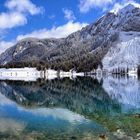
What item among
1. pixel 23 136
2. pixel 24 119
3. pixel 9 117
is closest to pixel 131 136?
pixel 23 136

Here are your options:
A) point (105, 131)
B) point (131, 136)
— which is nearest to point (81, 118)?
point (105, 131)

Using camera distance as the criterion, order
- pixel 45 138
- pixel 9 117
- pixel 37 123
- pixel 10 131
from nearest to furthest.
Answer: pixel 45 138
pixel 10 131
pixel 37 123
pixel 9 117

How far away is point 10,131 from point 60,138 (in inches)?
220

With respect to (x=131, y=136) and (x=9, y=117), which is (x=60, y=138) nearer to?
(x=131, y=136)

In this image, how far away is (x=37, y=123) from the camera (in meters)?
42.8

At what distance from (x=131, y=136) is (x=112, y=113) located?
56.7 feet

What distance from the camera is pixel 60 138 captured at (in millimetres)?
33312

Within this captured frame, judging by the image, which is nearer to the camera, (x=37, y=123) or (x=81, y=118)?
(x=37, y=123)

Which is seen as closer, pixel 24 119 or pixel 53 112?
pixel 24 119

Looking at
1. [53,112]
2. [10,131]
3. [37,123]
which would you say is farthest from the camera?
[53,112]

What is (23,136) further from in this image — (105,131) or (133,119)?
(133,119)

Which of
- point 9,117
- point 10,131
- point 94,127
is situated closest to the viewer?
point 10,131

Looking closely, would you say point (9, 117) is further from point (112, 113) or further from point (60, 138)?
point (60, 138)

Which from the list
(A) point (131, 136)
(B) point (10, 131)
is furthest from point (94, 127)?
(B) point (10, 131)
